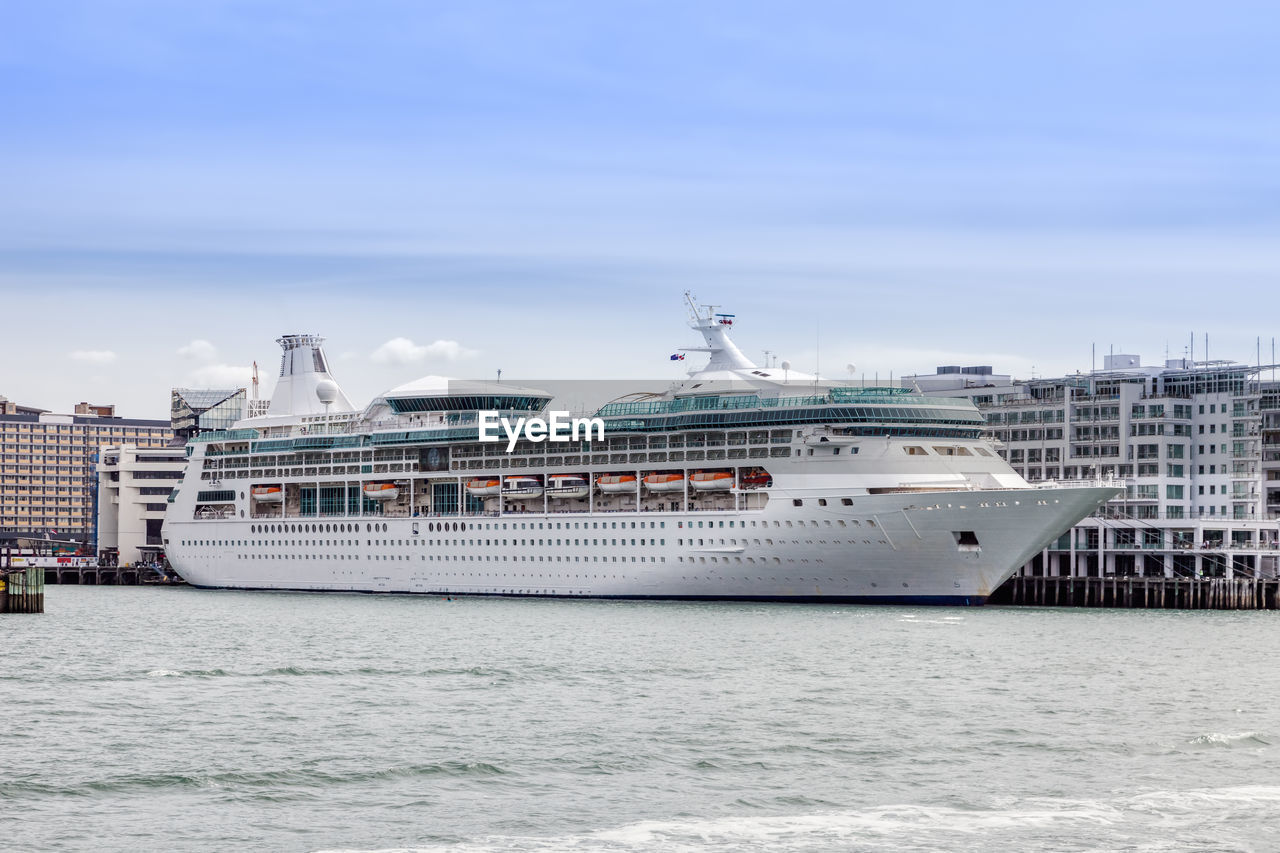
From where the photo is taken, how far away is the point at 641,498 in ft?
254

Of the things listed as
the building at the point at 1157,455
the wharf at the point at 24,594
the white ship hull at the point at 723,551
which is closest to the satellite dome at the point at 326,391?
the white ship hull at the point at 723,551

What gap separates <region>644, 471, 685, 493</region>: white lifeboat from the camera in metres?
75.6

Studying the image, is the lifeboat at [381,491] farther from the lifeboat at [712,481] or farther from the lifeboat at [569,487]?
the lifeboat at [712,481]

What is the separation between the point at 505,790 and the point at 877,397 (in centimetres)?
4562

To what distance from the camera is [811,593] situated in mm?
70500

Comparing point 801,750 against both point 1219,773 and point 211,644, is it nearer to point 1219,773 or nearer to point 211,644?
point 1219,773

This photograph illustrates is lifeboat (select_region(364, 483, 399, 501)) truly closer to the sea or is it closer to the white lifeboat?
the white lifeboat

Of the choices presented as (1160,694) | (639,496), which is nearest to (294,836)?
(1160,694)

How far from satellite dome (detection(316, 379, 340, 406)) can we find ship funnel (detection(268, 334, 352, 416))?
56cm

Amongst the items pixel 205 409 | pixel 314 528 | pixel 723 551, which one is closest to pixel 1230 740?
pixel 723 551

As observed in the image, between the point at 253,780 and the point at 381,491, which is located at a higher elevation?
the point at 381,491

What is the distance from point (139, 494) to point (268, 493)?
38353mm

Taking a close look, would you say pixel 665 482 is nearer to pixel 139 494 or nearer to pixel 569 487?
pixel 569 487

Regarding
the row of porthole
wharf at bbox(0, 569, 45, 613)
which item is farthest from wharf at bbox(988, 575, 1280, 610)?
wharf at bbox(0, 569, 45, 613)
